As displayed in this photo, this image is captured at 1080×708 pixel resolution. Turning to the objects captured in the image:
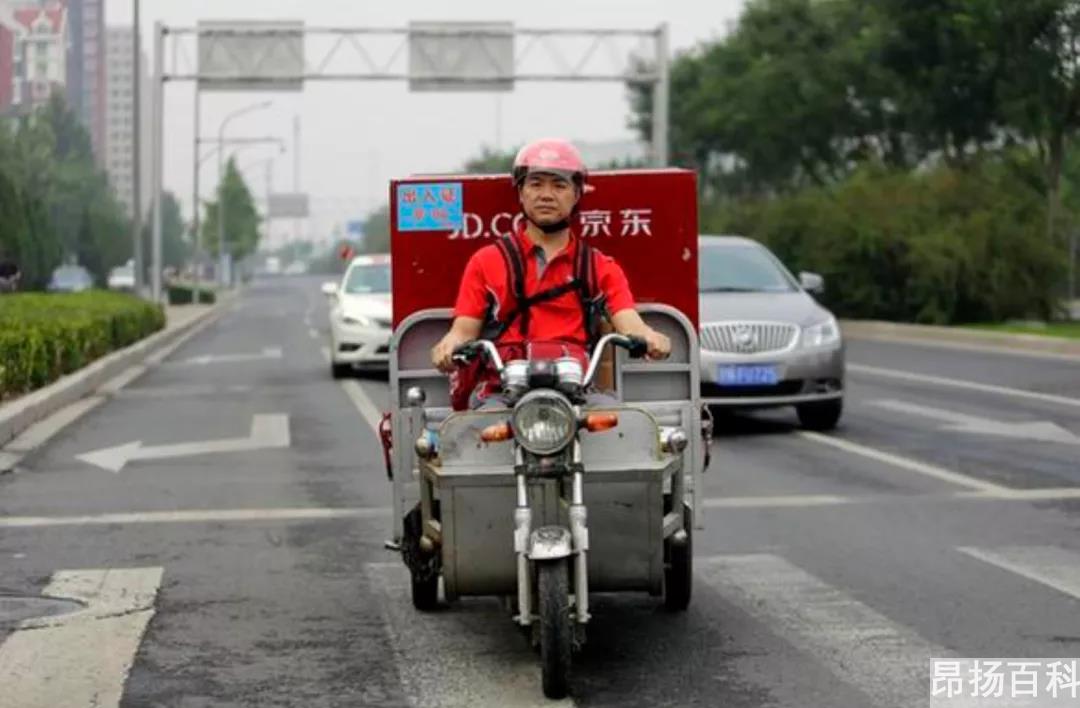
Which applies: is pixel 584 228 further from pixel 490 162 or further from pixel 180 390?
pixel 490 162

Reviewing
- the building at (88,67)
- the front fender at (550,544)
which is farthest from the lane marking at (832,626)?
the building at (88,67)

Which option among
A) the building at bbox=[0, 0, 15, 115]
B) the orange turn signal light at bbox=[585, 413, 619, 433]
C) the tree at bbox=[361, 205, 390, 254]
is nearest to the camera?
the orange turn signal light at bbox=[585, 413, 619, 433]

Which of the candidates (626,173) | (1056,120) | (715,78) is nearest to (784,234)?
(1056,120)

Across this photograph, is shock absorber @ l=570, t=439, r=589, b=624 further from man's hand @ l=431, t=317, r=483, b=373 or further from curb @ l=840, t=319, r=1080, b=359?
curb @ l=840, t=319, r=1080, b=359

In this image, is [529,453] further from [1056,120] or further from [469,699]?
[1056,120]

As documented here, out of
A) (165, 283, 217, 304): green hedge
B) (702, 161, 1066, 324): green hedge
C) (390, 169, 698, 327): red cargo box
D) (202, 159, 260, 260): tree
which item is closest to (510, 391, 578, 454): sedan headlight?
(390, 169, 698, 327): red cargo box

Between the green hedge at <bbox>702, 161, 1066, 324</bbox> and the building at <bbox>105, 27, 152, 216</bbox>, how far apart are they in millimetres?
35257

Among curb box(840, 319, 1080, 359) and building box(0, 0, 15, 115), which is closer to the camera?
curb box(840, 319, 1080, 359)

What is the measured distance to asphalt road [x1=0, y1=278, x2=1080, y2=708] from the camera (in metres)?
6.62

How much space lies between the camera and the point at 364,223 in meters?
165

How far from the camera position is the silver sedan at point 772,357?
15.8 m

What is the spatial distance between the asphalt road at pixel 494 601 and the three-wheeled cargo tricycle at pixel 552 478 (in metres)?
0.29

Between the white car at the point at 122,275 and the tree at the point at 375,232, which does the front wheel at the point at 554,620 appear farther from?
the tree at the point at 375,232

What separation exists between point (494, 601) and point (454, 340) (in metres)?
1.59
